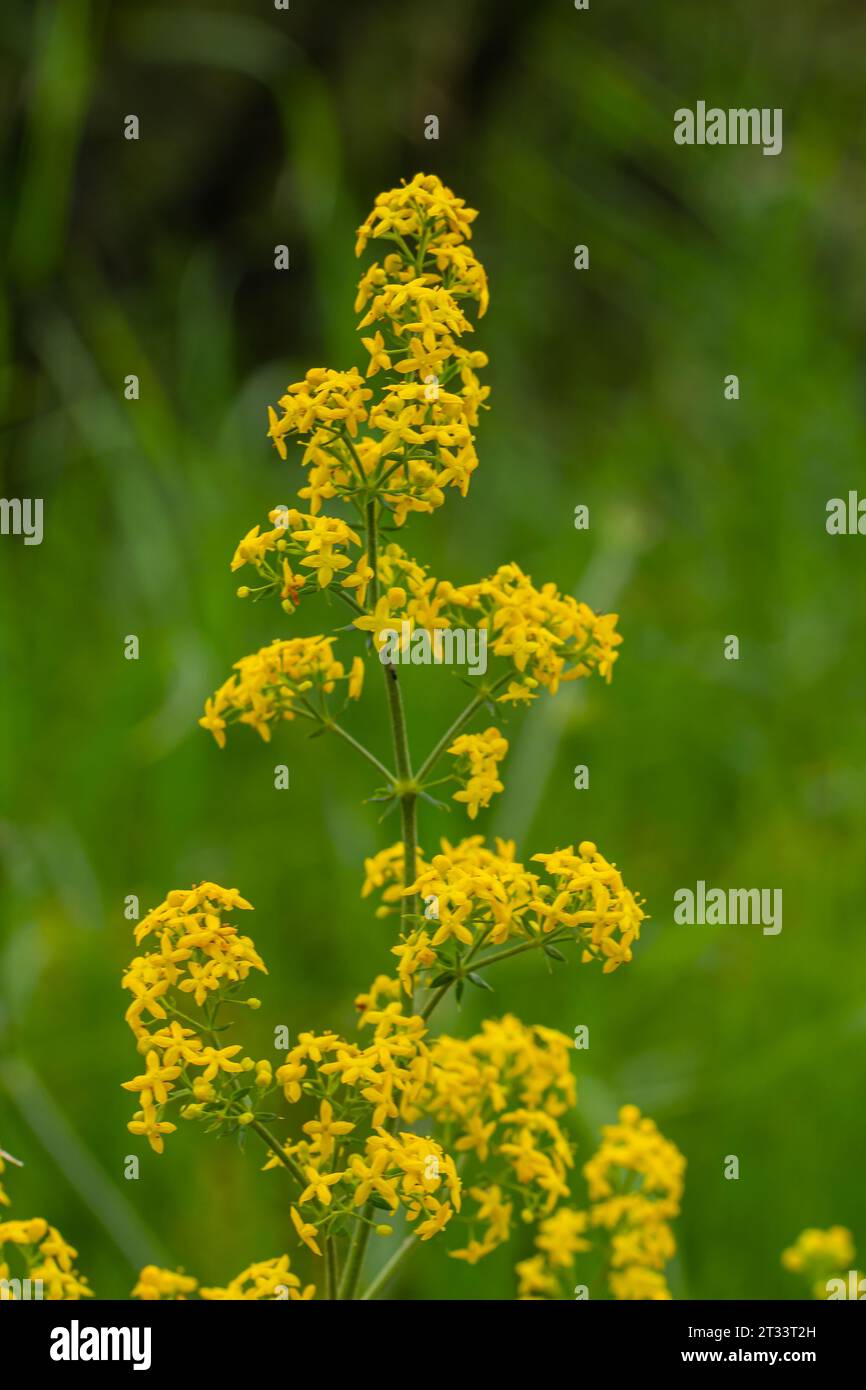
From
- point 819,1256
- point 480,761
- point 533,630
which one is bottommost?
point 819,1256

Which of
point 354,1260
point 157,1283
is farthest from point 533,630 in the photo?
point 157,1283

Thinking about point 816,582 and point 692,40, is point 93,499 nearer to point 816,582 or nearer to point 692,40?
point 816,582

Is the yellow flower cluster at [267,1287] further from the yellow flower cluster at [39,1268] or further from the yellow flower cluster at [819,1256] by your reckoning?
the yellow flower cluster at [819,1256]

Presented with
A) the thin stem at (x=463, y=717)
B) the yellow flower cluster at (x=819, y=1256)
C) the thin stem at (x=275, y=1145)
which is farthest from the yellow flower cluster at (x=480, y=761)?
the yellow flower cluster at (x=819, y=1256)

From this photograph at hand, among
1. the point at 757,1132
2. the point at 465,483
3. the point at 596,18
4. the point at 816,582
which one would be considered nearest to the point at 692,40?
the point at 596,18

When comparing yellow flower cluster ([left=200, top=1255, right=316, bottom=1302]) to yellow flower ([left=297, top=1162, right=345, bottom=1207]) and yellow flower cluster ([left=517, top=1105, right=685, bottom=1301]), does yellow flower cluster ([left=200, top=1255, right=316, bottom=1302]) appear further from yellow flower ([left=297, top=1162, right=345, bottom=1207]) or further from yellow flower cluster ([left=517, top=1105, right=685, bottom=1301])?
yellow flower cluster ([left=517, top=1105, right=685, bottom=1301])

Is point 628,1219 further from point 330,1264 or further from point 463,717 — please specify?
point 463,717

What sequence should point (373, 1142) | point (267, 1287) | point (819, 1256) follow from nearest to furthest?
point (373, 1142) < point (267, 1287) < point (819, 1256)
